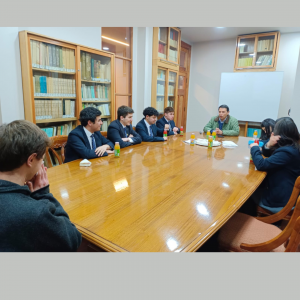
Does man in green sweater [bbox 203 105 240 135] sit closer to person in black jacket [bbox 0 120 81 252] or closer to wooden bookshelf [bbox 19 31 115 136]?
wooden bookshelf [bbox 19 31 115 136]

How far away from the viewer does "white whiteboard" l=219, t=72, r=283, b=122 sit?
513 centimetres

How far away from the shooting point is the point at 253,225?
1.53 meters

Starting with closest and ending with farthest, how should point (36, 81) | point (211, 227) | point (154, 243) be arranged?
point (154, 243) → point (211, 227) → point (36, 81)

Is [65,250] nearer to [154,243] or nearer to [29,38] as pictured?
[154,243]

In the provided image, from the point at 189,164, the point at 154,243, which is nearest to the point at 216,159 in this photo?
the point at 189,164

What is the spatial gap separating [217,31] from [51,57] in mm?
3831

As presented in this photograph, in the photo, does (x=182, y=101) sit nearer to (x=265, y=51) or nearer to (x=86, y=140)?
(x=265, y=51)

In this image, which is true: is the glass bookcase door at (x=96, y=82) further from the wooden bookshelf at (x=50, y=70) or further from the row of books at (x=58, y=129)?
the row of books at (x=58, y=129)

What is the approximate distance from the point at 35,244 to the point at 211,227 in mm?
744

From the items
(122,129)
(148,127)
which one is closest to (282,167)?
(122,129)

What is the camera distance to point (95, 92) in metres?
3.79

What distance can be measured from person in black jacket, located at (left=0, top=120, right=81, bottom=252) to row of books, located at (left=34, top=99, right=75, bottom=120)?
2.34 meters

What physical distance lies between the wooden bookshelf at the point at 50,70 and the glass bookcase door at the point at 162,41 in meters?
1.51

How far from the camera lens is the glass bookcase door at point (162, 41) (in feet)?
15.3
